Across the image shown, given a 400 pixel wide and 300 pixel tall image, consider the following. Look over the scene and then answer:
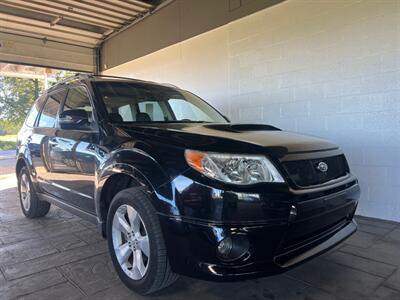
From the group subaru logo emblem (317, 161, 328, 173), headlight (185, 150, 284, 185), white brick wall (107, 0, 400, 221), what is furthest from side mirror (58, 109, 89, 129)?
white brick wall (107, 0, 400, 221)

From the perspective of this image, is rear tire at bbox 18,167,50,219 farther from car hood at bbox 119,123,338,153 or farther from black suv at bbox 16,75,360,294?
car hood at bbox 119,123,338,153

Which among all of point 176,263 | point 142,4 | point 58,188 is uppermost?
point 142,4

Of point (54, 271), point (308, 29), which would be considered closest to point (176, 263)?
point (54, 271)

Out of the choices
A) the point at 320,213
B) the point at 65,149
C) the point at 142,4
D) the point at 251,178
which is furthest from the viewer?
the point at 142,4

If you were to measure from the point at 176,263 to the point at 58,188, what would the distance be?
1963mm

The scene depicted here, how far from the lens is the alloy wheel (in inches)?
88.9

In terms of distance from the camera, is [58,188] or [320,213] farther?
[58,188]

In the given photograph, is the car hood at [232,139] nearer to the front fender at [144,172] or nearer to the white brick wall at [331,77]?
the front fender at [144,172]

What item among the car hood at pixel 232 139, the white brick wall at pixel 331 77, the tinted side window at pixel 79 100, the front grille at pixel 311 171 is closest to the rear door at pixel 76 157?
the tinted side window at pixel 79 100

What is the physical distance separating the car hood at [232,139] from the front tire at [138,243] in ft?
1.37

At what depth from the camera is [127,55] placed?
28.1ft

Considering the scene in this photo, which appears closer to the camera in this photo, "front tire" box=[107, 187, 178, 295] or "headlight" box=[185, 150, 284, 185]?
"headlight" box=[185, 150, 284, 185]

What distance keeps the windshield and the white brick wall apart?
1656 millimetres

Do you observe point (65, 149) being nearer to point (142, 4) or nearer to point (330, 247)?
point (330, 247)
